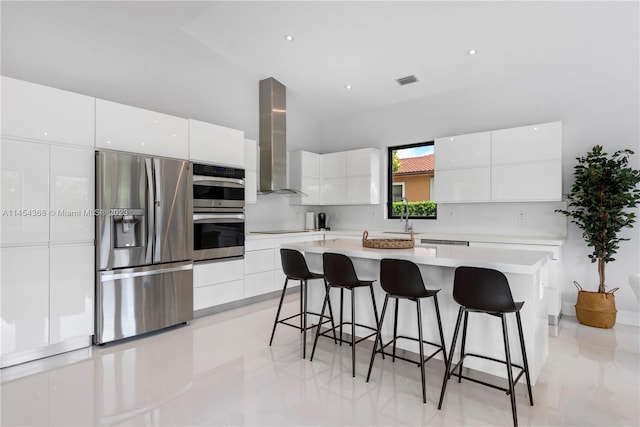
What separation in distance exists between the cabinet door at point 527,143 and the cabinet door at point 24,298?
4.89m

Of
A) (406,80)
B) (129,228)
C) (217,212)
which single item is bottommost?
(129,228)

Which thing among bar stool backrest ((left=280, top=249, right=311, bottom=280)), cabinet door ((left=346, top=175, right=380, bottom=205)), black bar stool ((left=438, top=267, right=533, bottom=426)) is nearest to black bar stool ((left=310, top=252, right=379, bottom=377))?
bar stool backrest ((left=280, top=249, right=311, bottom=280))

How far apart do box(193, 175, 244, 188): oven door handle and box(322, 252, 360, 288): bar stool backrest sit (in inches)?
75.3

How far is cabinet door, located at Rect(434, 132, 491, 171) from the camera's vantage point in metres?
4.38

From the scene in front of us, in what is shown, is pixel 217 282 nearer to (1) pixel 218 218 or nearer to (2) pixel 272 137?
(1) pixel 218 218

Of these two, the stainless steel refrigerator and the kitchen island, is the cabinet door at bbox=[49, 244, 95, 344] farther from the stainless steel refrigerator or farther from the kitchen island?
the kitchen island

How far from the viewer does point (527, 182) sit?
13.4ft

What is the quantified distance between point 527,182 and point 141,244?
4389 millimetres

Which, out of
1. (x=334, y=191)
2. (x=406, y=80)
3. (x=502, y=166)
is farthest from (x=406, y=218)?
(x=406, y=80)

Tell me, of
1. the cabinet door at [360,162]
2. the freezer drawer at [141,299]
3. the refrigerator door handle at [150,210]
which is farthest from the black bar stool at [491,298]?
the cabinet door at [360,162]

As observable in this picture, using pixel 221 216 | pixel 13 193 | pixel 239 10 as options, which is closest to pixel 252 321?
pixel 221 216

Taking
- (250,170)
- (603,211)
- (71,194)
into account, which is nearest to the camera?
(71,194)

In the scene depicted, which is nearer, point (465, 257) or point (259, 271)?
point (465, 257)

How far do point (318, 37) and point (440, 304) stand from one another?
3286 millimetres
